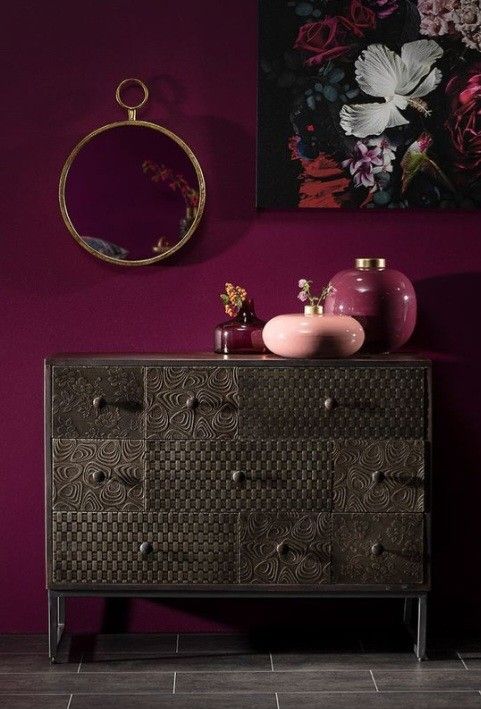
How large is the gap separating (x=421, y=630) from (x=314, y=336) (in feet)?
3.33

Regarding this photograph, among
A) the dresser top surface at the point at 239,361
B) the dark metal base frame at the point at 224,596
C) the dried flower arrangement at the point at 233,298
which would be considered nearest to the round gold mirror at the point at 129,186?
the dried flower arrangement at the point at 233,298

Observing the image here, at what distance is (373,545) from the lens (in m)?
3.21

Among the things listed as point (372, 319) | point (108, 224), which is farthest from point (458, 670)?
point (108, 224)

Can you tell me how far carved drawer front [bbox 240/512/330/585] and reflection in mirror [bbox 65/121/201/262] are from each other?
40.1 inches

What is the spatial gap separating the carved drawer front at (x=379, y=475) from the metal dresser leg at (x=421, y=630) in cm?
31

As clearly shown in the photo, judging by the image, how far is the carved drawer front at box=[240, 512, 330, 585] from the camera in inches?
126

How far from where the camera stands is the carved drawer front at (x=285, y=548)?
321cm

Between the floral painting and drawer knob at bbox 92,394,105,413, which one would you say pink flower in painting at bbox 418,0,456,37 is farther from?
drawer knob at bbox 92,394,105,413

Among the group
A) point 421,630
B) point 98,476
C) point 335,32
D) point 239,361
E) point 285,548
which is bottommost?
point 421,630

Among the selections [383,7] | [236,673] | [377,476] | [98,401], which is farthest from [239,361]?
[383,7]

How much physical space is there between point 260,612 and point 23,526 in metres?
0.88

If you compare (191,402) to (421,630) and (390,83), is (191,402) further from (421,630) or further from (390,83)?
(390,83)

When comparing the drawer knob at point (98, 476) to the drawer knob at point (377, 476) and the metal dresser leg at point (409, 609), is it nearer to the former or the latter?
the drawer knob at point (377, 476)

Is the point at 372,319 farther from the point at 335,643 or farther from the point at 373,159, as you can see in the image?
the point at 335,643
